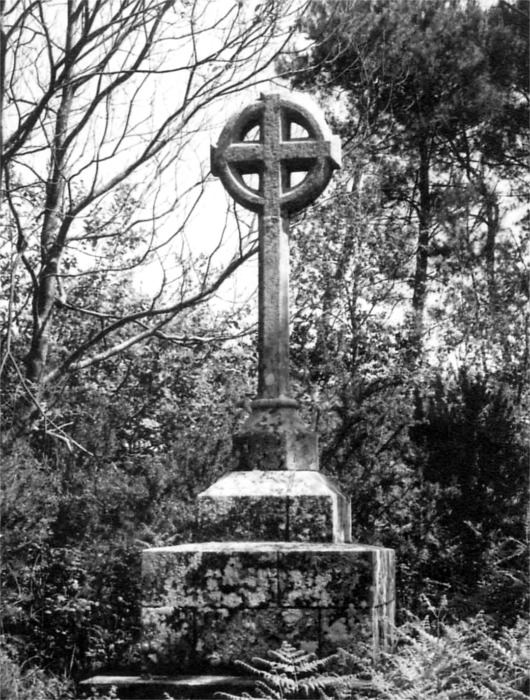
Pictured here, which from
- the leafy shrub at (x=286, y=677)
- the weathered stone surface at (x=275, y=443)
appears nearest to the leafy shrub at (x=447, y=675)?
the leafy shrub at (x=286, y=677)

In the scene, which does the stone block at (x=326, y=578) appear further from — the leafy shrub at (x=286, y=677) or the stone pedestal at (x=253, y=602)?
the leafy shrub at (x=286, y=677)

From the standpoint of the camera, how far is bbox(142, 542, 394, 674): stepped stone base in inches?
168

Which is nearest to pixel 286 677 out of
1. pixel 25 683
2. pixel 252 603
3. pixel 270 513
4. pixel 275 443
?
pixel 252 603

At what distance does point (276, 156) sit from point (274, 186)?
15 centimetres

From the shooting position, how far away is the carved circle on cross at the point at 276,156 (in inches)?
203

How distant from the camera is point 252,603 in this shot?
432 cm

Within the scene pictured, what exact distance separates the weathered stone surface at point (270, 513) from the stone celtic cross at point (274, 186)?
31 cm

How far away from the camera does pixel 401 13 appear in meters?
16.5

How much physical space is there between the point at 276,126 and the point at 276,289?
0.83 meters

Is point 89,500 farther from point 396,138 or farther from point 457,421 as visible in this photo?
point 396,138

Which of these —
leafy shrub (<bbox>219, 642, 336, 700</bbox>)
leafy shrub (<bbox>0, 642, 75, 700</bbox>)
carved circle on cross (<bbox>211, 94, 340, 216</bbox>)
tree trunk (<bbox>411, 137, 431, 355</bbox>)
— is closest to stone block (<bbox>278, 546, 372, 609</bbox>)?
leafy shrub (<bbox>219, 642, 336, 700</bbox>)

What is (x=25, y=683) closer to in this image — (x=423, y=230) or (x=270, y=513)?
(x=270, y=513)

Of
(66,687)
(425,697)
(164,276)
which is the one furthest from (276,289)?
(164,276)

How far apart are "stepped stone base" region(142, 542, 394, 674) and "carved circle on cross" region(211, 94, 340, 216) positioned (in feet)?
5.68
